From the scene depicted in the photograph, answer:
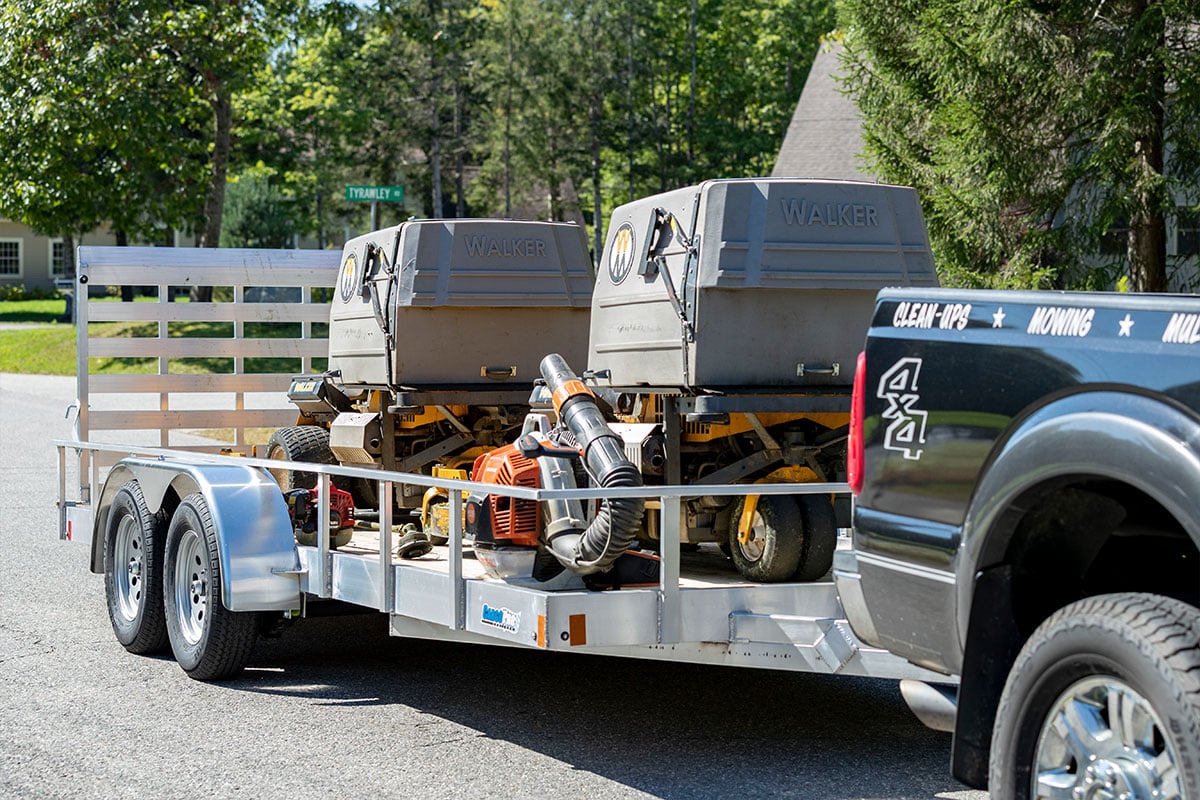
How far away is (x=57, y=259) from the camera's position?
7025cm

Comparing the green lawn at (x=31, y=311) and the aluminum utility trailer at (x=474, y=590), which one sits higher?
the green lawn at (x=31, y=311)

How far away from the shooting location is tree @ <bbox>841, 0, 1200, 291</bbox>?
51.8 ft

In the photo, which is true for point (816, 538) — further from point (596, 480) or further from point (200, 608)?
point (200, 608)

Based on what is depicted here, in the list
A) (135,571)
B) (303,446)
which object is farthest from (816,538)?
(303,446)

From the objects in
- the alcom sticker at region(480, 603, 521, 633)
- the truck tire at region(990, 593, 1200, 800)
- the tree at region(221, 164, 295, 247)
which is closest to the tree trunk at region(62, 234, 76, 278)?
the tree at region(221, 164, 295, 247)

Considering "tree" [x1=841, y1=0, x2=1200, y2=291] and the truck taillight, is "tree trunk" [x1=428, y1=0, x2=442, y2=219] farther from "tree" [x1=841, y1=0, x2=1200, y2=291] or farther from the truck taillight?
the truck taillight

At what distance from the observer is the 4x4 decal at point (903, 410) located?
4.46 metres

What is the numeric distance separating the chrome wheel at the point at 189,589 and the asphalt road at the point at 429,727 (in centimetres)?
27

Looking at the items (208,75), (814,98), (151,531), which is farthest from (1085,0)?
(208,75)

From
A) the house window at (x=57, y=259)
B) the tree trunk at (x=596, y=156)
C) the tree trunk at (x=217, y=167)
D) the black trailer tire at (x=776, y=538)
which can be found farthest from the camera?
the house window at (x=57, y=259)

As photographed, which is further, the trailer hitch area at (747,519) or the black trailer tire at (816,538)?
the trailer hitch area at (747,519)

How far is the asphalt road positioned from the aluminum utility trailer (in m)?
0.50

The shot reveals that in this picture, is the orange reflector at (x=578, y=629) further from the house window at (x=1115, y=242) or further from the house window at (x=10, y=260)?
the house window at (x=10, y=260)

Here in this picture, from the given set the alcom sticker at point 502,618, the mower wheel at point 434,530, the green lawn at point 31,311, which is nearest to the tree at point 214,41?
the green lawn at point 31,311
